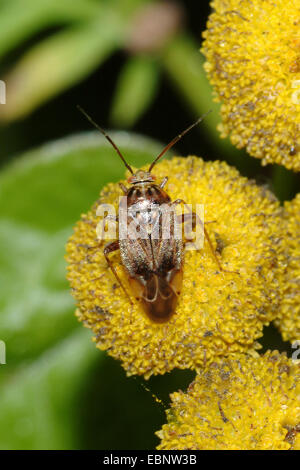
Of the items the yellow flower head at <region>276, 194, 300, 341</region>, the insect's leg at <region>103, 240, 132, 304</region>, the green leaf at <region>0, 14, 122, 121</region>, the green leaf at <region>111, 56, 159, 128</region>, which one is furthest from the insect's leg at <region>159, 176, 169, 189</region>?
the green leaf at <region>0, 14, 122, 121</region>

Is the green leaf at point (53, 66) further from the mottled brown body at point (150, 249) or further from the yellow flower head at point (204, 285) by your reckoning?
the yellow flower head at point (204, 285)

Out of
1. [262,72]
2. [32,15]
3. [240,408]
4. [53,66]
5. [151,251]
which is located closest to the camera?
[240,408]

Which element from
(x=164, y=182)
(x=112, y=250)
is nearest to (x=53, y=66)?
(x=164, y=182)

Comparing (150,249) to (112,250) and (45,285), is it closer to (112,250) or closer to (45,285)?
(112,250)

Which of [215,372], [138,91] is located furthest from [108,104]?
[215,372]

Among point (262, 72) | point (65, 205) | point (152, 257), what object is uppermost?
point (65, 205)

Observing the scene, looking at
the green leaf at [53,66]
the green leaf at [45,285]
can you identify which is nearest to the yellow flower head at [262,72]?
the green leaf at [45,285]

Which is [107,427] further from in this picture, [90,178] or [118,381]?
[90,178]
